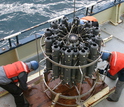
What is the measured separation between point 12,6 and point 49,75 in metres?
10.3

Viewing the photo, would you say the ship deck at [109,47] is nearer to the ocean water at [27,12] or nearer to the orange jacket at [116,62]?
the orange jacket at [116,62]

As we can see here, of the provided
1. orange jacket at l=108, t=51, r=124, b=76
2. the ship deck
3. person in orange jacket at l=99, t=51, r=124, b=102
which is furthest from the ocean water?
orange jacket at l=108, t=51, r=124, b=76

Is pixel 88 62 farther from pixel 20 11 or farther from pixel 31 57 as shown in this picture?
pixel 20 11

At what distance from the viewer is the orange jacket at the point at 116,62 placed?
13.9 feet

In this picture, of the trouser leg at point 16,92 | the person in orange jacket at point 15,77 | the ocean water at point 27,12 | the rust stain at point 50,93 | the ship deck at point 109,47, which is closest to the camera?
the person in orange jacket at point 15,77

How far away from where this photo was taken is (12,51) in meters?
5.75

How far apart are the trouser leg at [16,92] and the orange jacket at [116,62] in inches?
93.5

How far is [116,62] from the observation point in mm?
4238

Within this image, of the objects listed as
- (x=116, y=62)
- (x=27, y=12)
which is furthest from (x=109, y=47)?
(x=27, y=12)

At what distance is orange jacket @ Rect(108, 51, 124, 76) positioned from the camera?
4223mm

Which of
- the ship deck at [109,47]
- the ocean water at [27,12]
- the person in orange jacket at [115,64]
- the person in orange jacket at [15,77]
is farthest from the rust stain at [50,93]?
the ocean water at [27,12]

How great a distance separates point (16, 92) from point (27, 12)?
9.75 meters

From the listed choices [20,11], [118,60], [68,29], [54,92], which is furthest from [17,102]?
[20,11]

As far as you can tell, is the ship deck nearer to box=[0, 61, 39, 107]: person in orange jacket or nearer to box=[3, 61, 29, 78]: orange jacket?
box=[0, 61, 39, 107]: person in orange jacket
